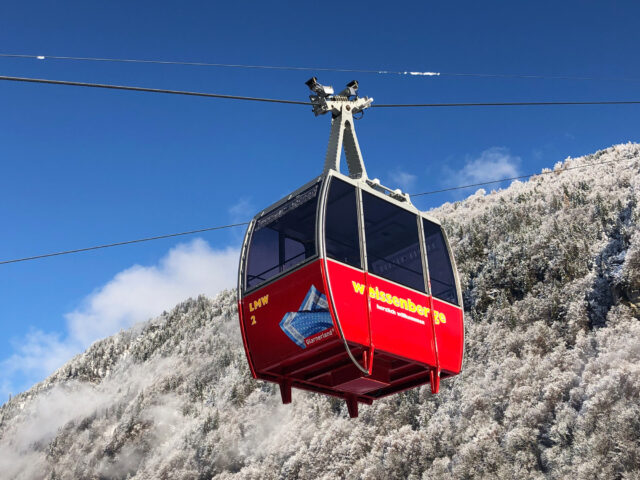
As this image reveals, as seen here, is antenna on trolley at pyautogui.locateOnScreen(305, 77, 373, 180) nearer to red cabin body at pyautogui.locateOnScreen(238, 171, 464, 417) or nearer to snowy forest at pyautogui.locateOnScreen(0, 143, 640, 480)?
red cabin body at pyautogui.locateOnScreen(238, 171, 464, 417)

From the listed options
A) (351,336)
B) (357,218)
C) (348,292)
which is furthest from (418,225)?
(351,336)

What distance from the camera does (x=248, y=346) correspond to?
43.5ft

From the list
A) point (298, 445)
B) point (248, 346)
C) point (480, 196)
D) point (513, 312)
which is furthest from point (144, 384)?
point (248, 346)

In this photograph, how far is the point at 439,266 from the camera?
1417cm

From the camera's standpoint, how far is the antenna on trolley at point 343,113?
48.4ft

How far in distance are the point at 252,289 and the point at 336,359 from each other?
6.88ft

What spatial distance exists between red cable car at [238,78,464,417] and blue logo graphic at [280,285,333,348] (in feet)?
0.06

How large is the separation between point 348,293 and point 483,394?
29.5 m

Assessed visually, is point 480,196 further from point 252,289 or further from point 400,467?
point 252,289

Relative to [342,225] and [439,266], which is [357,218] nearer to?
[342,225]

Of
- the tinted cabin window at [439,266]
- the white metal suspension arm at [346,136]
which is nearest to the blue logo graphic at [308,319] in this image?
the tinted cabin window at [439,266]

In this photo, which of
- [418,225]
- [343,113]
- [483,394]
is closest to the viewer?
[418,225]

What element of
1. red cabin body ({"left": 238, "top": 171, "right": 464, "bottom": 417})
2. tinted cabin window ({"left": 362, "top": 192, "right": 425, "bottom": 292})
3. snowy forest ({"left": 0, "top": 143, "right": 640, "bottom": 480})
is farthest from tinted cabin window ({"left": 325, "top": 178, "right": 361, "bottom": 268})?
snowy forest ({"left": 0, "top": 143, "right": 640, "bottom": 480})

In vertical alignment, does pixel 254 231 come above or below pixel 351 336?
above
